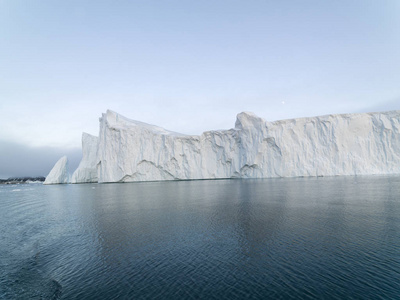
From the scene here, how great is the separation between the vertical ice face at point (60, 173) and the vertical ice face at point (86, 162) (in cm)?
371

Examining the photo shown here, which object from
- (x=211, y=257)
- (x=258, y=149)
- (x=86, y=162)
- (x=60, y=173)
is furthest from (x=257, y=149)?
(x=60, y=173)

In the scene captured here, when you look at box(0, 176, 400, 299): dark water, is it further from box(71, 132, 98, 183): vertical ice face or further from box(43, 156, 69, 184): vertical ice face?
box(43, 156, 69, 184): vertical ice face

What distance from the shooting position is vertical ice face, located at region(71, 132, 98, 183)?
161ft

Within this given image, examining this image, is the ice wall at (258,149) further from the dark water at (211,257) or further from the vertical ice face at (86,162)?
the dark water at (211,257)

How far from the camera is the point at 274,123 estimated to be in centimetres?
4156

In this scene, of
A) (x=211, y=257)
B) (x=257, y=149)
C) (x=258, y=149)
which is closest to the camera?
(x=211, y=257)

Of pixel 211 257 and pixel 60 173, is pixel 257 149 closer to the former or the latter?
pixel 211 257

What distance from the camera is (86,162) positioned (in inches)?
1934

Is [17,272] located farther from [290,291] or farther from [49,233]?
[290,291]

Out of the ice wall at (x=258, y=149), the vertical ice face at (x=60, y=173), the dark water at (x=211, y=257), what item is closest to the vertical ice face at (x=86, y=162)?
the vertical ice face at (x=60, y=173)

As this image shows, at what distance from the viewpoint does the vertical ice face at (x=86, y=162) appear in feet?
161

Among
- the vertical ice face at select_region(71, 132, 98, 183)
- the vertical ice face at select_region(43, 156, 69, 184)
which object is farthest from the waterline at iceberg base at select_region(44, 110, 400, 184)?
the vertical ice face at select_region(43, 156, 69, 184)

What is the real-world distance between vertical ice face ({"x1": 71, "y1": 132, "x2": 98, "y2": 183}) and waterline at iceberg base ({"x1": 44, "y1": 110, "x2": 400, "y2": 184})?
747 centimetres

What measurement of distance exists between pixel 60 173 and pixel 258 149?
150 ft
